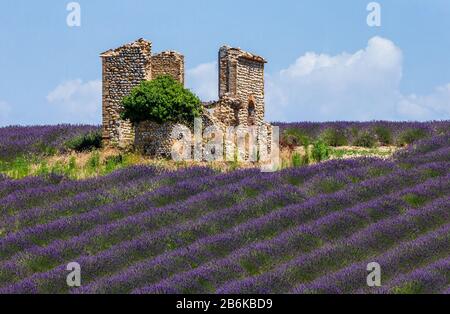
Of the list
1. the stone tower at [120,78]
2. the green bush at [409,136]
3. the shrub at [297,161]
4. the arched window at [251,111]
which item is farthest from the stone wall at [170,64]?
the shrub at [297,161]

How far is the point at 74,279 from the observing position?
1027 centimetres

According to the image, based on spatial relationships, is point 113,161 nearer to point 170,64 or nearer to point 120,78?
point 120,78

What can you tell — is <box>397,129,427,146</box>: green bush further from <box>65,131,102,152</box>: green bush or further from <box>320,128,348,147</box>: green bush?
<box>65,131,102,152</box>: green bush

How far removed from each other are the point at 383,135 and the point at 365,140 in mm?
548

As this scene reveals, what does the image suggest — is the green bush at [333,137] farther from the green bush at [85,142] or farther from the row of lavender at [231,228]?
the row of lavender at [231,228]

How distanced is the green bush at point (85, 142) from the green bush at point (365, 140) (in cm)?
671

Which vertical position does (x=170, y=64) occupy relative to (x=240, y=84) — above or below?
above

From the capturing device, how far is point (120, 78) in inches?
877

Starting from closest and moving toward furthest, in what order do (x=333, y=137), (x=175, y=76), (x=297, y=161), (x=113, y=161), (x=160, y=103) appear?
(x=297, y=161)
(x=113, y=161)
(x=160, y=103)
(x=333, y=137)
(x=175, y=76)

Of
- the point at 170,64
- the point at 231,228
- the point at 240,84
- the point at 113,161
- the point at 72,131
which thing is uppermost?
the point at 170,64

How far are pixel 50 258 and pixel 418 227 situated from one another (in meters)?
4.85

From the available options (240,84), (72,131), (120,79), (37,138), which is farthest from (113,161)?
(240,84)

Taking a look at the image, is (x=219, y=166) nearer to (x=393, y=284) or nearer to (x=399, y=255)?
(x=399, y=255)

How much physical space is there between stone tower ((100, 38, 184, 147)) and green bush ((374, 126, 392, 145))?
248 inches
